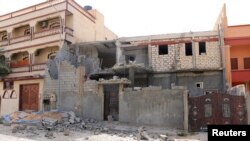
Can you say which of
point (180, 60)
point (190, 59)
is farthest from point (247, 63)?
point (180, 60)

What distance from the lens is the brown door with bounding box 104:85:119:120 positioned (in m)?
18.7

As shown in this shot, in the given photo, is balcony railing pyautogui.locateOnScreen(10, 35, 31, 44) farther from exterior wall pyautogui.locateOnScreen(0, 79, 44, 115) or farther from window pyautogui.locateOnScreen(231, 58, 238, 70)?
window pyautogui.locateOnScreen(231, 58, 238, 70)

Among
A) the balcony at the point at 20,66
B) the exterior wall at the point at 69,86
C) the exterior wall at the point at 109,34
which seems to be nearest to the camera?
the exterior wall at the point at 69,86

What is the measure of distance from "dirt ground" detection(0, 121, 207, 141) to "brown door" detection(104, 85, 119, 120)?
89 cm

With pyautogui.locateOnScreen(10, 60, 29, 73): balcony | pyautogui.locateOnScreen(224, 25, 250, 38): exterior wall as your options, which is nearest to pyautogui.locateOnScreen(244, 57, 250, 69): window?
pyautogui.locateOnScreen(224, 25, 250, 38): exterior wall

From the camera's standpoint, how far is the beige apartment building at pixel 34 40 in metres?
25.3

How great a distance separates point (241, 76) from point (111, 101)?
11.7 m

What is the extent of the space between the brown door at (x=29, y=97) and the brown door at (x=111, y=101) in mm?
8054

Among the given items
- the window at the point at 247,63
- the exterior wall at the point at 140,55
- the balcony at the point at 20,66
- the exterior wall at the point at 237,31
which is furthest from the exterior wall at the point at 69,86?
the window at the point at 247,63

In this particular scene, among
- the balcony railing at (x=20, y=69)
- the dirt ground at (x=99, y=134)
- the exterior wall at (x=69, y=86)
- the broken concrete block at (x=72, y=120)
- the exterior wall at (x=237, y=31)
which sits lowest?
the dirt ground at (x=99, y=134)

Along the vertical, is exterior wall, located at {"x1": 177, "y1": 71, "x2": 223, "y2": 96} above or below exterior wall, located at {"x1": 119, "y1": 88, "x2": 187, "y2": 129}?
above

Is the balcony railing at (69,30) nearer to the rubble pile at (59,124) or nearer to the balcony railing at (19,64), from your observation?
the balcony railing at (19,64)

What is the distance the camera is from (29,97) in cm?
2516

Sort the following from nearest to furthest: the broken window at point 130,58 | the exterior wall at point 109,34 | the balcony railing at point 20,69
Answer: the broken window at point 130,58, the balcony railing at point 20,69, the exterior wall at point 109,34
